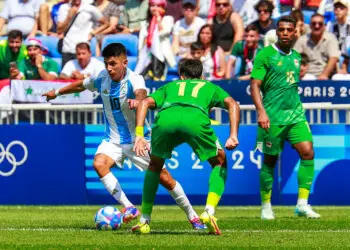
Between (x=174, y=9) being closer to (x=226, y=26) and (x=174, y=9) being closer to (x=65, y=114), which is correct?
(x=226, y=26)

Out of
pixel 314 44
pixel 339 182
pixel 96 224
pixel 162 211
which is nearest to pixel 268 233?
pixel 96 224

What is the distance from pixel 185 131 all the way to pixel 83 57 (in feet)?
29.3

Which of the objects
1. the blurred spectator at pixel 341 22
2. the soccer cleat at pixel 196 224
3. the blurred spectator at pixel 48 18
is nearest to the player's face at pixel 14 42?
the blurred spectator at pixel 48 18

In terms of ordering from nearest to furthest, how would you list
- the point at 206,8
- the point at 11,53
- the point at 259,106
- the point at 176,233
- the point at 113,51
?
the point at 176,233
the point at 113,51
the point at 259,106
the point at 11,53
the point at 206,8

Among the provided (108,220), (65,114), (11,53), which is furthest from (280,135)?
(11,53)

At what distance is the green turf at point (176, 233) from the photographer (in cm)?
966

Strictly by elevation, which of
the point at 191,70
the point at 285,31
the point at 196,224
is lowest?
the point at 196,224

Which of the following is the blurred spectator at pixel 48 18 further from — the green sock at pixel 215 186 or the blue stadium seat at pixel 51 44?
the green sock at pixel 215 186

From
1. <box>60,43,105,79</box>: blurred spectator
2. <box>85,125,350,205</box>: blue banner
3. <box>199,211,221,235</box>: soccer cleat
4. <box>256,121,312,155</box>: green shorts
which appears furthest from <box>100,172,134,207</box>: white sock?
<box>60,43,105,79</box>: blurred spectator

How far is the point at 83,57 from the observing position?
19.2 m

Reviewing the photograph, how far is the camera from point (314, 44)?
18922 mm

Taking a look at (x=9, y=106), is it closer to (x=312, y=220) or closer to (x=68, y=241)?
(x=312, y=220)

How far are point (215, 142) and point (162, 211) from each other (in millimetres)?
4910

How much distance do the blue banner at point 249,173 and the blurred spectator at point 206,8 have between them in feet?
16.6
